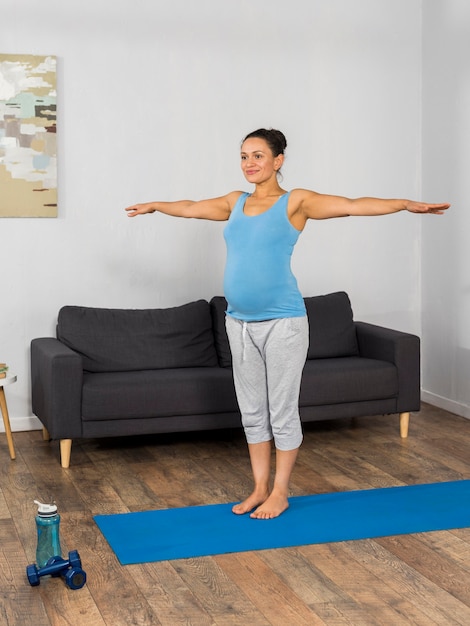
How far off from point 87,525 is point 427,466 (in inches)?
68.0

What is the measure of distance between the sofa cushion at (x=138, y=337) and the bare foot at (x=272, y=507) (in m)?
1.53

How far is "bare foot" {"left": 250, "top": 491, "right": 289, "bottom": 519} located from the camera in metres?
3.67

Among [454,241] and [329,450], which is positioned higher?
[454,241]

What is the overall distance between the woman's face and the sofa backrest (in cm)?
174

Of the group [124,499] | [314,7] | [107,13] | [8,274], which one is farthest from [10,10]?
[124,499]

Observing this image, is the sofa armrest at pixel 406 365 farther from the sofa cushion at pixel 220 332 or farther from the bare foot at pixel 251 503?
the bare foot at pixel 251 503

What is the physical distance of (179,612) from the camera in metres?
2.81

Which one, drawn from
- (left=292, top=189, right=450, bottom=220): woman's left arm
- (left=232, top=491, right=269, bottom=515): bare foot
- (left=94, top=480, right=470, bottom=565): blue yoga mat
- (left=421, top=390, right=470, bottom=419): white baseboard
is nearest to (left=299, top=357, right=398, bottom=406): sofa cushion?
(left=421, top=390, right=470, bottom=419): white baseboard

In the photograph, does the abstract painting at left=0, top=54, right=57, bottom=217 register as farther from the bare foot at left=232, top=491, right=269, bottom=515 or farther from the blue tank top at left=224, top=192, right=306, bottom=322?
A: the bare foot at left=232, top=491, right=269, bottom=515

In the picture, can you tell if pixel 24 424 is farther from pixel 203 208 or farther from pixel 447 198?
pixel 447 198

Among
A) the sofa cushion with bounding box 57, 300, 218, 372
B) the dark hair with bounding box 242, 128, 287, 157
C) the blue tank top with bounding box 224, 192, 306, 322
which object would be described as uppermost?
the dark hair with bounding box 242, 128, 287, 157

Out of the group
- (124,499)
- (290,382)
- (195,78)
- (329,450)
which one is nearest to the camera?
(290,382)

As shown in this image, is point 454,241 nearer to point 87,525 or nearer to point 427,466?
point 427,466

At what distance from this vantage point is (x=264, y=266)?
3564 millimetres
